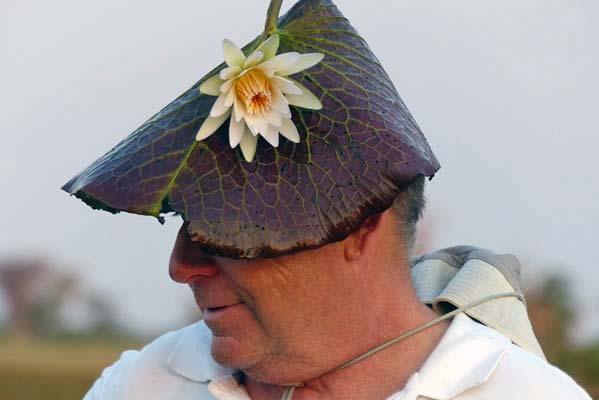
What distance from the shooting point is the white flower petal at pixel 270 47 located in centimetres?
167

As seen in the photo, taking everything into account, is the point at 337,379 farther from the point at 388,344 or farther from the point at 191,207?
the point at 191,207

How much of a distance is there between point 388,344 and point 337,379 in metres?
0.10

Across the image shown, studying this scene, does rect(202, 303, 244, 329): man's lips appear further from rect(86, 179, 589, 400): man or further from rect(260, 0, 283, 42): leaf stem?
rect(260, 0, 283, 42): leaf stem

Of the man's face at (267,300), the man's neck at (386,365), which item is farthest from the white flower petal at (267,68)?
the man's neck at (386,365)

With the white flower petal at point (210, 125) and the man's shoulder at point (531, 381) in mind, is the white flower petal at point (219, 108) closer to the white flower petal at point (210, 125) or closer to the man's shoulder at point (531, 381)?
the white flower petal at point (210, 125)

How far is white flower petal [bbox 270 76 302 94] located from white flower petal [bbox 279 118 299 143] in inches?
1.7

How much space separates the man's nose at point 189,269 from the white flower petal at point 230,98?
278mm

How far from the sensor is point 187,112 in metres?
1.75

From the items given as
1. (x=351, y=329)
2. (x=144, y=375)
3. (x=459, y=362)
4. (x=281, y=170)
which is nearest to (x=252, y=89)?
(x=281, y=170)

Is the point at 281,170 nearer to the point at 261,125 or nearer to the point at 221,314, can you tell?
the point at 261,125

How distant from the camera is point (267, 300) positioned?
1.76 meters

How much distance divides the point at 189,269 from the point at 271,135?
0.91 ft

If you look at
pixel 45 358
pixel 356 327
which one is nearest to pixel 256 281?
pixel 356 327

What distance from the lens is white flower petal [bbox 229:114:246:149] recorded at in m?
1.66
